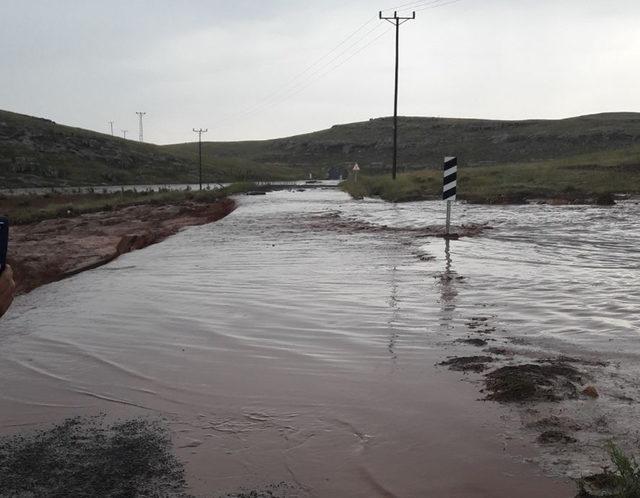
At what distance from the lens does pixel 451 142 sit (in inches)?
5792

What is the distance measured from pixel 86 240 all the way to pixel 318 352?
13864 mm

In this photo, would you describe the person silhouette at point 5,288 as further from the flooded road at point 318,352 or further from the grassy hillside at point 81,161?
the grassy hillside at point 81,161

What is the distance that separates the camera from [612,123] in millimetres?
133375

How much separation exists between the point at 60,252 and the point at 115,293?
6.78 metres

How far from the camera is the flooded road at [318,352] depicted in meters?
3.80

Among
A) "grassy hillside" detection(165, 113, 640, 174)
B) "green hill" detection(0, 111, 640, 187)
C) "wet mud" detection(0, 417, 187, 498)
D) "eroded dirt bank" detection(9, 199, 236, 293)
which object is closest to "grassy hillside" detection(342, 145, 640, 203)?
"eroded dirt bank" detection(9, 199, 236, 293)

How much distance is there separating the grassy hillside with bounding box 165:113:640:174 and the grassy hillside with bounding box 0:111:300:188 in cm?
1607

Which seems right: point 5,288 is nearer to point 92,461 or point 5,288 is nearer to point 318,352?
point 92,461

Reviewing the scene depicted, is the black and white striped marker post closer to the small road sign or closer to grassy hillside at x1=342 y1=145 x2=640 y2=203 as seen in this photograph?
the small road sign

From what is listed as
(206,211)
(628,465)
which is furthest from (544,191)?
(628,465)

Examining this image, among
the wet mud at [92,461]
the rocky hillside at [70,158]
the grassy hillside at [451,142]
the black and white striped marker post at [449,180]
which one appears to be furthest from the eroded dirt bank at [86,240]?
the grassy hillside at [451,142]

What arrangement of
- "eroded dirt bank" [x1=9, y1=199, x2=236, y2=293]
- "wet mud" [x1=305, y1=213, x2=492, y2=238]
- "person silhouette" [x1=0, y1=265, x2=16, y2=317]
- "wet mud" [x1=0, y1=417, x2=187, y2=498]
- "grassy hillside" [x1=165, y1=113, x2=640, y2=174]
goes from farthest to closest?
"grassy hillside" [x1=165, y1=113, x2=640, y2=174] → "wet mud" [x1=305, y1=213, x2=492, y2=238] → "eroded dirt bank" [x1=9, y1=199, x2=236, y2=293] → "person silhouette" [x1=0, y1=265, x2=16, y2=317] → "wet mud" [x1=0, y1=417, x2=187, y2=498]

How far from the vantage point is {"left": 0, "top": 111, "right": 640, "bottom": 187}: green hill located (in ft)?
312

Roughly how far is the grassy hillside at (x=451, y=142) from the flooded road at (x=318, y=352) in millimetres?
106256
